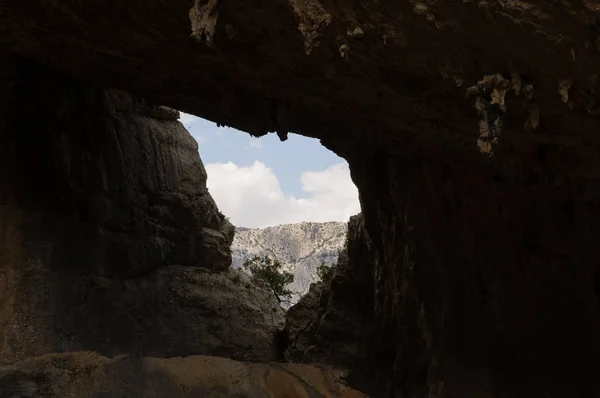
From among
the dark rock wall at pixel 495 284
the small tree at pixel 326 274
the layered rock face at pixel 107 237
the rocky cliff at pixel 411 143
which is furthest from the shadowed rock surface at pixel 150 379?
the small tree at pixel 326 274

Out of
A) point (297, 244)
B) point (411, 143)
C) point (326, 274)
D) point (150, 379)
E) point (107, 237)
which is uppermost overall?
point (297, 244)

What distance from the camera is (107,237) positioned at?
31.5 feet

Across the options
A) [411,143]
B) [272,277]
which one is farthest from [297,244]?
[411,143]

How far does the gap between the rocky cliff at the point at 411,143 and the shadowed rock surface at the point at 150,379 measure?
2.47 metres

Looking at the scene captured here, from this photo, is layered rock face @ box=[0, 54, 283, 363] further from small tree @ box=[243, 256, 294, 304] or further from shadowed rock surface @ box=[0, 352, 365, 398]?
small tree @ box=[243, 256, 294, 304]

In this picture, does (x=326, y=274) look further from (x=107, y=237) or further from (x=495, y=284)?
(x=495, y=284)

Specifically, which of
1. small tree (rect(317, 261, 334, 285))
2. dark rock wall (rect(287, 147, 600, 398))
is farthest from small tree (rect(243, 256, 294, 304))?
dark rock wall (rect(287, 147, 600, 398))

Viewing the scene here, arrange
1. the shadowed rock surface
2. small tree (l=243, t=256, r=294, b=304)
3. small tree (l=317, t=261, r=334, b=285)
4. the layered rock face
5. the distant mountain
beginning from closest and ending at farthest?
1. the shadowed rock surface
2. the layered rock face
3. small tree (l=317, t=261, r=334, b=285)
4. small tree (l=243, t=256, r=294, b=304)
5. the distant mountain

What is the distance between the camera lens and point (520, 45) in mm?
4781

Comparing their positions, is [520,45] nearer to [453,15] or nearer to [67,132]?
[453,15]

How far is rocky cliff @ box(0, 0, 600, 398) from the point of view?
509 cm

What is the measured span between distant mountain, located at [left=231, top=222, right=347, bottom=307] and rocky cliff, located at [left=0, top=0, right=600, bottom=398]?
123 feet

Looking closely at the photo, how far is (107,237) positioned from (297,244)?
146 feet

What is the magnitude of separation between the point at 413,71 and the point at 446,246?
3.56 meters
